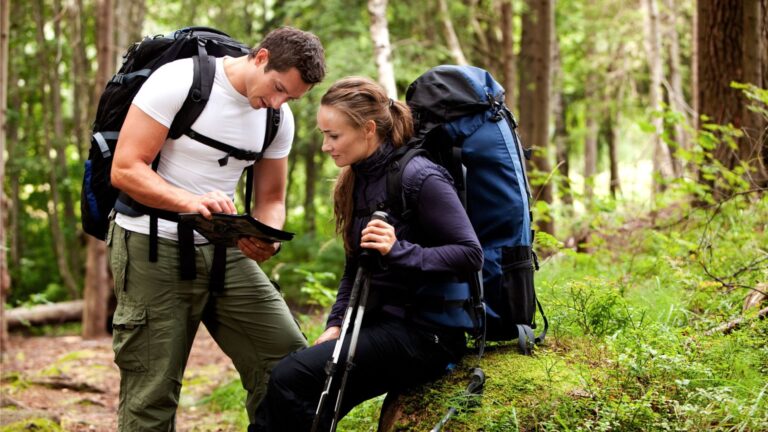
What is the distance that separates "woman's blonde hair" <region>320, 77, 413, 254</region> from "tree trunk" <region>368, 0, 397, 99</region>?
4721mm

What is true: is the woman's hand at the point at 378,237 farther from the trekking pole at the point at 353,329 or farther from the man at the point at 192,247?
the man at the point at 192,247

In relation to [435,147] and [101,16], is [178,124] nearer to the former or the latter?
[435,147]

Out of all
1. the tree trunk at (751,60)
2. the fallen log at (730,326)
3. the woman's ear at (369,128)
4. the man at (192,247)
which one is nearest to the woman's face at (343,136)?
the woman's ear at (369,128)

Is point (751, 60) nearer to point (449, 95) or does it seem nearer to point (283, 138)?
point (449, 95)

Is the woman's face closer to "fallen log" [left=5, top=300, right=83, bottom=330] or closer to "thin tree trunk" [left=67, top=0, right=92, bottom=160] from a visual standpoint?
"thin tree trunk" [left=67, top=0, right=92, bottom=160]

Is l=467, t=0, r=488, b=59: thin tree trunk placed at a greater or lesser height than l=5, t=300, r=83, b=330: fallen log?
greater

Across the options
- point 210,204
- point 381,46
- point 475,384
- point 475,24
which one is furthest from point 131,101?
point 475,24

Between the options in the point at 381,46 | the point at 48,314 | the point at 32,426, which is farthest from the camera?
the point at 48,314

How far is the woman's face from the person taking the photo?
346 cm

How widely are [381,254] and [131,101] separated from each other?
4.87 ft

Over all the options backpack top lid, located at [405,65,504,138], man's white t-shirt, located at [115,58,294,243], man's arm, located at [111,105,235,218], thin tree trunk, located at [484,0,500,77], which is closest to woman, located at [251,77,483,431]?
backpack top lid, located at [405,65,504,138]

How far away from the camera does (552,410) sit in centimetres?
340

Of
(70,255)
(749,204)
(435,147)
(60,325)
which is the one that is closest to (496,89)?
(435,147)

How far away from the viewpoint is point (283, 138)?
4.09 metres
